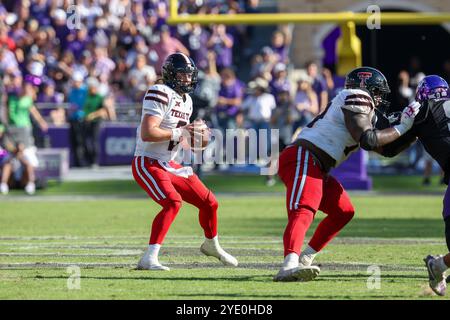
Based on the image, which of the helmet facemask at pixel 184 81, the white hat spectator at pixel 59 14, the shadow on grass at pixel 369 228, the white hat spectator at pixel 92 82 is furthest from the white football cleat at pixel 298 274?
the white hat spectator at pixel 59 14

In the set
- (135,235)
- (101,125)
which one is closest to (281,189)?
(101,125)

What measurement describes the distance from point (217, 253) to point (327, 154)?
1.39 metres

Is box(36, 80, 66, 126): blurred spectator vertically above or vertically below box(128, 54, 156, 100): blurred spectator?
below

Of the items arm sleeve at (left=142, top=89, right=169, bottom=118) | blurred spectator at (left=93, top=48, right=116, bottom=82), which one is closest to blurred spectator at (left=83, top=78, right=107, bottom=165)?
blurred spectator at (left=93, top=48, right=116, bottom=82)

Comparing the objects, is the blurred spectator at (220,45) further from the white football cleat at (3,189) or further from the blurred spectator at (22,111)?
the white football cleat at (3,189)

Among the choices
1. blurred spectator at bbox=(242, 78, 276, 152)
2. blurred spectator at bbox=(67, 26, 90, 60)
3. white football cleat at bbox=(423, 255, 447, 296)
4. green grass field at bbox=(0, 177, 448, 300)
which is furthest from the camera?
blurred spectator at bbox=(67, 26, 90, 60)

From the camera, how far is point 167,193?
333 inches

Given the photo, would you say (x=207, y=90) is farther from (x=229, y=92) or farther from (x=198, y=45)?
(x=198, y=45)

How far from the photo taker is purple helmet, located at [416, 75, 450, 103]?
24.6 ft

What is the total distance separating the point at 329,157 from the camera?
7.96 m

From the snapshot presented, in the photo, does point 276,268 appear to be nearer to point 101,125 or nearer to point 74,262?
point 74,262

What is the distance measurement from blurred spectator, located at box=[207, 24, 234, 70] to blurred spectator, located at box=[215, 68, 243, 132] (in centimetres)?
130

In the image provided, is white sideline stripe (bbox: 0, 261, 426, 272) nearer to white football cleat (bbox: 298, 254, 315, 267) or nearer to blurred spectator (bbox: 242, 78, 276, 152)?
white football cleat (bbox: 298, 254, 315, 267)

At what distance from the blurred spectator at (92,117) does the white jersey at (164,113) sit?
11.7 m
